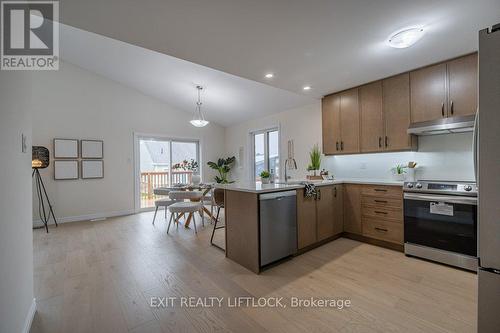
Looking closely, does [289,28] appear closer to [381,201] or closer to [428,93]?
[428,93]

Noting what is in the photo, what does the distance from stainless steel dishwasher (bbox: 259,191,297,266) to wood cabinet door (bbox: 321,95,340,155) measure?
154 cm

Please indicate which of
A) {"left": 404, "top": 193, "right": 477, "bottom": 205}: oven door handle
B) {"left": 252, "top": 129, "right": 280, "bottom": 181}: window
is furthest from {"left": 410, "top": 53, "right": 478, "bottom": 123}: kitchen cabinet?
{"left": 252, "top": 129, "right": 280, "bottom": 181}: window

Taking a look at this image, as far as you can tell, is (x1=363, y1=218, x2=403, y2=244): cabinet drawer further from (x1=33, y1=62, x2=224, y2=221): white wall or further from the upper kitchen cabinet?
(x1=33, y1=62, x2=224, y2=221): white wall

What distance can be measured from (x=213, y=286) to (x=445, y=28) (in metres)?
3.19

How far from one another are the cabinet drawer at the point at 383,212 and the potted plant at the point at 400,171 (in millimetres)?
616

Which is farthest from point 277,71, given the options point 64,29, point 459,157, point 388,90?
point 64,29

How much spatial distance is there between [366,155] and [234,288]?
2949mm

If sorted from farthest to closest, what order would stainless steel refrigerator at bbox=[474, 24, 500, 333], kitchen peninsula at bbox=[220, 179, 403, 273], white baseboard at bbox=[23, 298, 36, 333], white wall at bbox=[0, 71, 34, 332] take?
kitchen peninsula at bbox=[220, 179, 403, 273]
white baseboard at bbox=[23, 298, 36, 333]
white wall at bbox=[0, 71, 34, 332]
stainless steel refrigerator at bbox=[474, 24, 500, 333]

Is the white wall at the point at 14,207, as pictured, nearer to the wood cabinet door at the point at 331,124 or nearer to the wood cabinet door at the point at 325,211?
the wood cabinet door at the point at 325,211

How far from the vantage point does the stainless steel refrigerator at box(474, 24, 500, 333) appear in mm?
1001

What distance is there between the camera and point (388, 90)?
9.96 ft

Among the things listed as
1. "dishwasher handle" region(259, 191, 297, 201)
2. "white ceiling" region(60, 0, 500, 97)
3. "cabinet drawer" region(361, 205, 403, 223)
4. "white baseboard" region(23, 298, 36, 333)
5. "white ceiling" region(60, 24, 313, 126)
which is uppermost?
"white ceiling" region(60, 24, 313, 126)

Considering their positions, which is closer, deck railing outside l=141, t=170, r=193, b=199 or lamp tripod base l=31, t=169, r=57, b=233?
lamp tripod base l=31, t=169, r=57, b=233

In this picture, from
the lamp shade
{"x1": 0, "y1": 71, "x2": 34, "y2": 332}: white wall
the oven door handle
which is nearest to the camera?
{"x1": 0, "y1": 71, "x2": 34, "y2": 332}: white wall
